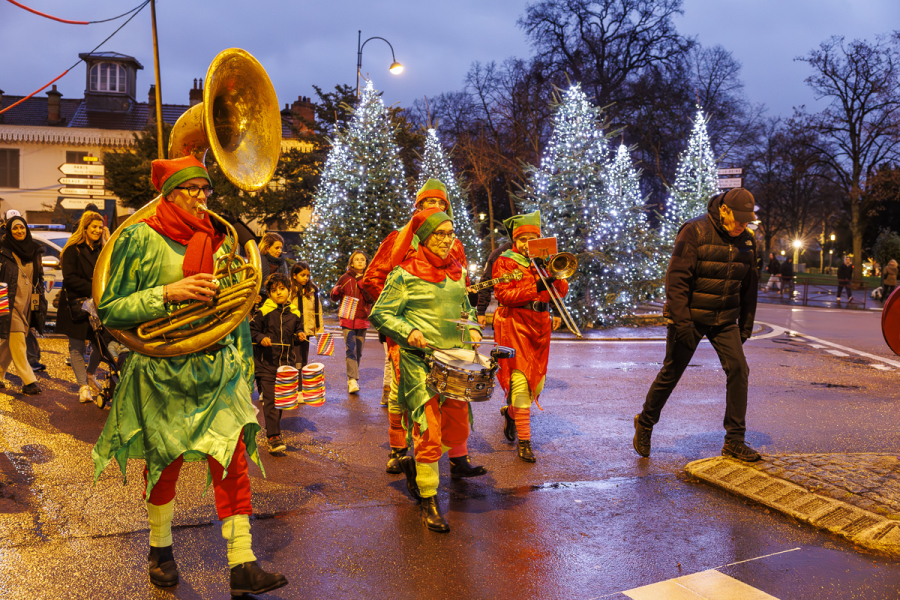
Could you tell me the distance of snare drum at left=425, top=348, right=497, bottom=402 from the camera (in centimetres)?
402

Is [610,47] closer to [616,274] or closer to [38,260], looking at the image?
[616,274]

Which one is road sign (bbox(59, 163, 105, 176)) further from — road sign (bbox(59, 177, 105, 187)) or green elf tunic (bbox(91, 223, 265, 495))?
green elf tunic (bbox(91, 223, 265, 495))

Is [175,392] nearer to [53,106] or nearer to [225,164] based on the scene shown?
[225,164]

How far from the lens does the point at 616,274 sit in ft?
53.2

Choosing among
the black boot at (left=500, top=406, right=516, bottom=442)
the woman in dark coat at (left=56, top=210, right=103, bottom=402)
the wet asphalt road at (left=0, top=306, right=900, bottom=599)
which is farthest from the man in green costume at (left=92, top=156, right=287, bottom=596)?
the woman in dark coat at (left=56, top=210, right=103, bottom=402)

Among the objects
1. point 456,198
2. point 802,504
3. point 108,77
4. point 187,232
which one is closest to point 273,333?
point 187,232

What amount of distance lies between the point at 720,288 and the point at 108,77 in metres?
43.2

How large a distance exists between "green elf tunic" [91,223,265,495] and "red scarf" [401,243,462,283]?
142 cm

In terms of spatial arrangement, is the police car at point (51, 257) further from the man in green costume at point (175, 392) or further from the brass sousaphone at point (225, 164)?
the man in green costume at point (175, 392)

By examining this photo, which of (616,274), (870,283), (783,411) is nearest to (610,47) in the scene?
(870,283)

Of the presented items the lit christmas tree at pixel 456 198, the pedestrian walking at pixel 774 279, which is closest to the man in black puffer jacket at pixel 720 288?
the lit christmas tree at pixel 456 198

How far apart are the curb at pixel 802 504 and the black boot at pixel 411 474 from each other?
216 centimetres

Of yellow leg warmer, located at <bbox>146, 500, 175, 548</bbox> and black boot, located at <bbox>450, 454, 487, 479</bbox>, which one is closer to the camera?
yellow leg warmer, located at <bbox>146, 500, 175, 548</bbox>

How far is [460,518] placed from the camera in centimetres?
444
